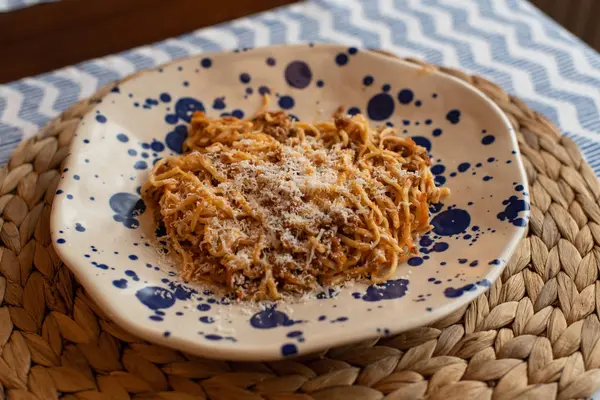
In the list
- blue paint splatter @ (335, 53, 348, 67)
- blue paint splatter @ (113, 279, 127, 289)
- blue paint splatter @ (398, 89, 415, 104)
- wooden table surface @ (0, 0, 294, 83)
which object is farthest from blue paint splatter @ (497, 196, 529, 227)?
wooden table surface @ (0, 0, 294, 83)

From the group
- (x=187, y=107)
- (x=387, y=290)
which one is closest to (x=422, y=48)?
(x=187, y=107)

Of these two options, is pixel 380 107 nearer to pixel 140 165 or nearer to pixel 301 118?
pixel 301 118

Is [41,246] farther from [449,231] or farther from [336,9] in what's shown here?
[336,9]

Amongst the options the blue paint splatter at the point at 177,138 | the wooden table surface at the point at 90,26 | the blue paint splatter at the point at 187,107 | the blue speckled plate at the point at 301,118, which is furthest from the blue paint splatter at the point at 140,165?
the wooden table surface at the point at 90,26

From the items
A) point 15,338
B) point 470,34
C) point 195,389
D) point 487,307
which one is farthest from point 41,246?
point 470,34

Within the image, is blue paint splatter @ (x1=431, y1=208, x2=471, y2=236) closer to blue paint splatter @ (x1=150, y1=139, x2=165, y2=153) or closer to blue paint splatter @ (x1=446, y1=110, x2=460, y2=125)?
blue paint splatter @ (x1=446, y1=110, x2=460, y2=125)
